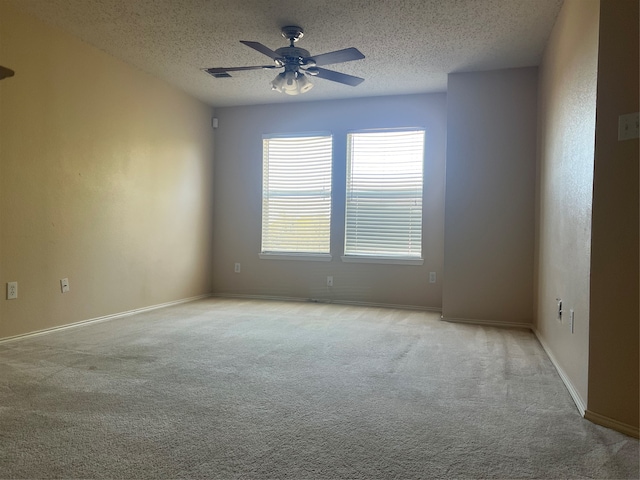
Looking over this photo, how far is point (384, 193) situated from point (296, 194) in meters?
1.18

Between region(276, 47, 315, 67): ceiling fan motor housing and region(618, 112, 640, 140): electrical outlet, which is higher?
region(276, 47, 315, 67): ceiling fan motor housing

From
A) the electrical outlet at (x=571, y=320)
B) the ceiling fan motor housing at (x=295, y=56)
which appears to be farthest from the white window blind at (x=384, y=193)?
the electrical outlet at (x=571, y=320)

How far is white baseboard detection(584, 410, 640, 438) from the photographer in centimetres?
198

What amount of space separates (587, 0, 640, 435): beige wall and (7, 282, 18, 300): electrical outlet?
156 inches

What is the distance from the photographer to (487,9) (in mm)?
3359

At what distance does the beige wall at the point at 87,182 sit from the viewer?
3.45m

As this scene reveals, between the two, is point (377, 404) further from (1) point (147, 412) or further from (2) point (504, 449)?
(1) point (147, 412)

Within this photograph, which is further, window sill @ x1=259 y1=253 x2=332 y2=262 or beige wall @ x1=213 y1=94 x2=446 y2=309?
window sill @ x1=259 y1=253 x2=332 y2=262

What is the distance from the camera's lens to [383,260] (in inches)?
214

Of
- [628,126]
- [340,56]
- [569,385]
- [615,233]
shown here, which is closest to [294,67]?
[340,56]

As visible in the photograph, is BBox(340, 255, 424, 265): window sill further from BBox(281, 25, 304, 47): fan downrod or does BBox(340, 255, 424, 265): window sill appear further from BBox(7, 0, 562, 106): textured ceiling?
BBox(281, 25, 304, 47): fan downrod

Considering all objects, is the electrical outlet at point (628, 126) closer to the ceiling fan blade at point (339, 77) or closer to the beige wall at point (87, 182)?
the ceiling fan blade at point (339, 77)

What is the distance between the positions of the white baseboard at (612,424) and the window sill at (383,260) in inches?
127

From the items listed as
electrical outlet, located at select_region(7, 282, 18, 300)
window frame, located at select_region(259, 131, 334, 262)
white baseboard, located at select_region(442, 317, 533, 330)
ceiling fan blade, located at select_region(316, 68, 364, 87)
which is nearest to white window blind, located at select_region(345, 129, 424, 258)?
window frame, located at select_region(259, 131, 334, 262)
